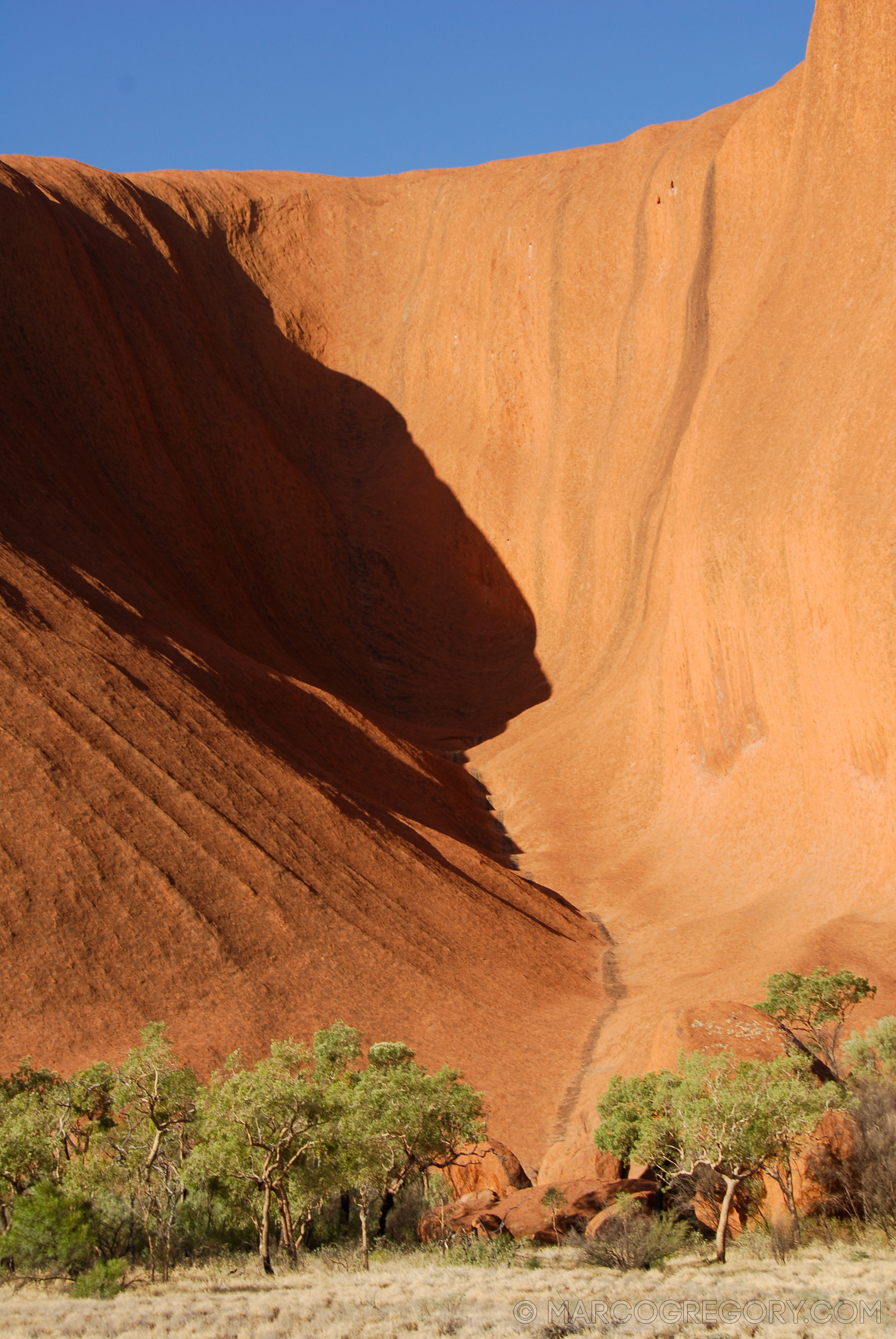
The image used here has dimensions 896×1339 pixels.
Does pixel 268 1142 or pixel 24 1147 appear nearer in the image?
pixel 268 1142

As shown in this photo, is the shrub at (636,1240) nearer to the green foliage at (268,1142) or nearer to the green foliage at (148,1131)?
the green foliage at (268,1142)

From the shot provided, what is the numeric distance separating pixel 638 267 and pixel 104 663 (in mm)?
27953

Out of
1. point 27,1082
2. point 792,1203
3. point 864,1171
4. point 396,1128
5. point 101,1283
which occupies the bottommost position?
point 101,1283

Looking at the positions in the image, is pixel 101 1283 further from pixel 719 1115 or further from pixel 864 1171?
pixel 864 1171

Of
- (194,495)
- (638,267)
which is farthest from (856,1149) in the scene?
(638,267)

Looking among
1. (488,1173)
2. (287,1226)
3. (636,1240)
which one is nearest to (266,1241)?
(287,1226)

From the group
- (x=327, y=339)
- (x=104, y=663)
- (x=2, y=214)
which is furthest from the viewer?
(x=327, y=339)

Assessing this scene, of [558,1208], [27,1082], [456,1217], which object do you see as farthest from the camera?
[27,1082]

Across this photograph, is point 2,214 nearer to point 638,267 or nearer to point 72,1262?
point 638,267

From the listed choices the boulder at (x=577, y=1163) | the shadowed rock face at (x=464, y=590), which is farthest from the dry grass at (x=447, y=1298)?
the shadowed rock face at (x=464, y=590)

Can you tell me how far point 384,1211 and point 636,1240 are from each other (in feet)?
12.2

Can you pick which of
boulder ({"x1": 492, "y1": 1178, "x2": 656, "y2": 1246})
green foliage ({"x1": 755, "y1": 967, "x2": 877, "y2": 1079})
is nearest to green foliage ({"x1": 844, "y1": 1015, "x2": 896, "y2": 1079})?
green foliage ({"x1": 755, "y1": 967, "x2": 877, "y2": 1079})

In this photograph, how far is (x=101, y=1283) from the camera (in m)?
9.96

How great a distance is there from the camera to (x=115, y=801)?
21.2 meters
